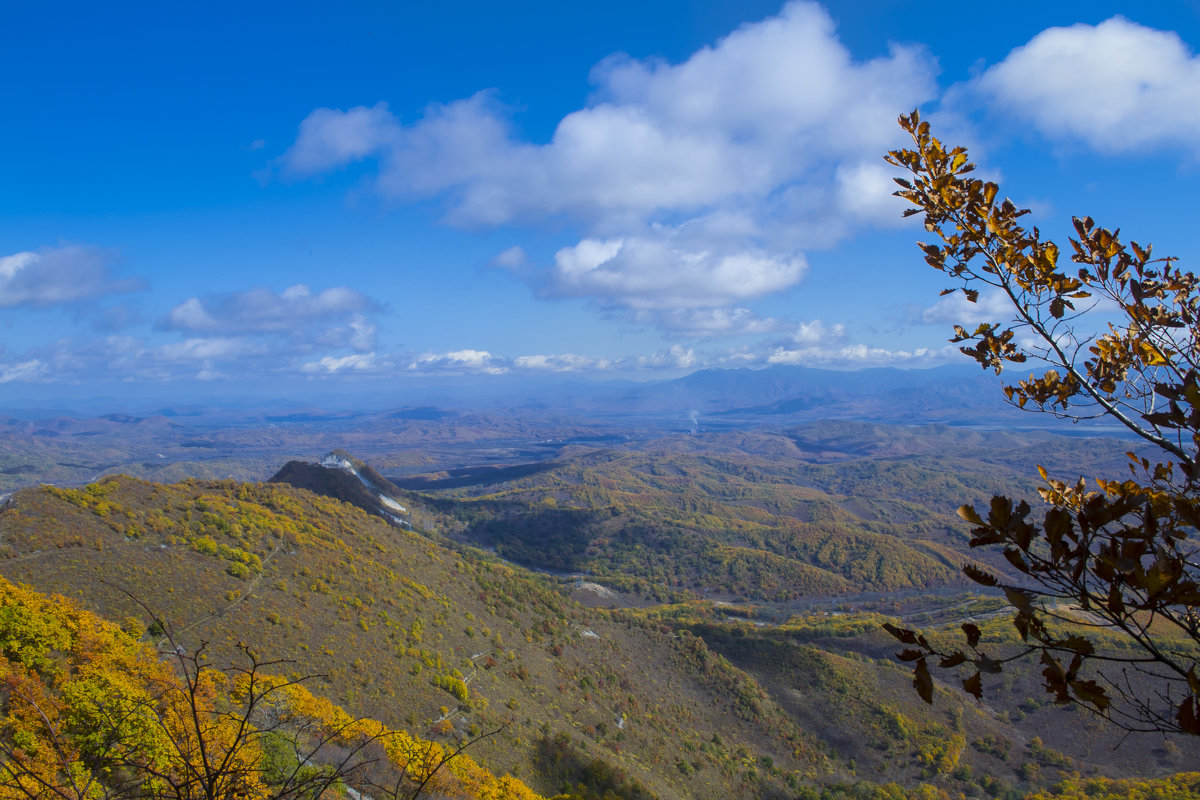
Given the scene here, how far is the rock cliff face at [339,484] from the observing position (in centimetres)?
8850

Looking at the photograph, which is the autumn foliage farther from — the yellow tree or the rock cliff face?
the rock cliff face

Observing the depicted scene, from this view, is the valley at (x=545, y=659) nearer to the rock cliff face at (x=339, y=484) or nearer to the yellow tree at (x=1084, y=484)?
the yellow tree at (x=1084, y=484)

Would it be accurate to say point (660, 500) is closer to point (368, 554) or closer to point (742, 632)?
point (742, 632)

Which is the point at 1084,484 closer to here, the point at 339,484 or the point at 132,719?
the point at 132,719

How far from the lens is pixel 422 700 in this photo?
87.5 feet

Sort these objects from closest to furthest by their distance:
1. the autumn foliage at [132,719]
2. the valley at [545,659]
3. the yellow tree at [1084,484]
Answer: the yellow tree at [1084,484], the autumn foliage at [132,719], the valley at [545,659]

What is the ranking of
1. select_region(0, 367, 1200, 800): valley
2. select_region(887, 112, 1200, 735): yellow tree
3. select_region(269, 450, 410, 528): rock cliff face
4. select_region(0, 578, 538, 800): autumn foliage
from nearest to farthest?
select_region(887, 112, 1200, 735): yellow tree → select_region(0, 578, 538, 800): autumn foliage → select_region(0, 367, 1200, 800): valley → select_region(269, 450, 410, 528): rock cliff face

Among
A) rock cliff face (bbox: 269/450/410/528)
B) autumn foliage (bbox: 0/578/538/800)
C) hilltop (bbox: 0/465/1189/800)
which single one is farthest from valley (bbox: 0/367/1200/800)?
rock cliff face (bbox: 269/450/410/528)

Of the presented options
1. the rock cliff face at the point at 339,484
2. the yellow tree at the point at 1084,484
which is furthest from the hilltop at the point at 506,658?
the rock cliff face at the point at 339,484

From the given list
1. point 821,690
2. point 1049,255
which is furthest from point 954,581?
point 1049,255

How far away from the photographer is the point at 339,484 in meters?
90.4

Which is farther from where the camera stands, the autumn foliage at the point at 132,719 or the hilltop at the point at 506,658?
the hilltop at the point at 506,658

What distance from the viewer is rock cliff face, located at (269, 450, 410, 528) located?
88500 millimetres

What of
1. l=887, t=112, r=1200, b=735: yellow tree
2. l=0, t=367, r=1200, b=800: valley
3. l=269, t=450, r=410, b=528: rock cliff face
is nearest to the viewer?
l=887, t=112, r=1200, b=735: yellow tree
